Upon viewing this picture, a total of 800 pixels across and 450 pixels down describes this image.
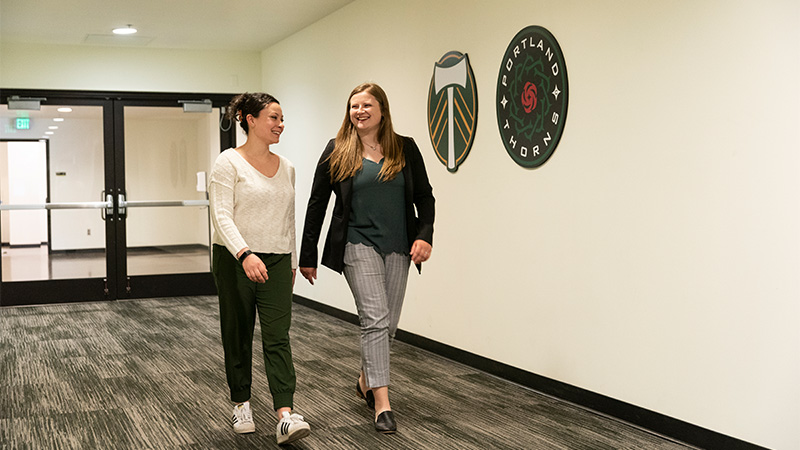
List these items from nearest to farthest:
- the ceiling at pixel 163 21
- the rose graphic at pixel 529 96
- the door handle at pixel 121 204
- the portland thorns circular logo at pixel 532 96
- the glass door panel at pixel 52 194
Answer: the portland thorns circular logo at pixel 532 96
the rose graphic at pixel 529 96
the ceiling at pixel 163 21
the glass door panel at pixel 52 194
the door handle at pixel 121 204

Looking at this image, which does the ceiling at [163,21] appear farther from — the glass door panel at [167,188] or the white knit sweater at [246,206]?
the white knit sweater at [246,206]

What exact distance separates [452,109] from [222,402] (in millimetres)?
2125

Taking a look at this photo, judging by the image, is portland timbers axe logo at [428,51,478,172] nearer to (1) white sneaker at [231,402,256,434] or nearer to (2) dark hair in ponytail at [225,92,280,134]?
(2) dark hair in ponytail at [225,92,280,134]

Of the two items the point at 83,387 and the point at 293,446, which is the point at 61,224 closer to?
the point at 83,387

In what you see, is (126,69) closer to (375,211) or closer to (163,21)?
(163,21)

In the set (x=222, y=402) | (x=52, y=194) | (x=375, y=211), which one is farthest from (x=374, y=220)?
(x=52, y=194)

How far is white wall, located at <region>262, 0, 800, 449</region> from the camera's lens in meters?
2.83

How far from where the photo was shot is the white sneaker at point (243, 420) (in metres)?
3.28

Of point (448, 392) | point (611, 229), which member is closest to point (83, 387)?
point (448, 392)

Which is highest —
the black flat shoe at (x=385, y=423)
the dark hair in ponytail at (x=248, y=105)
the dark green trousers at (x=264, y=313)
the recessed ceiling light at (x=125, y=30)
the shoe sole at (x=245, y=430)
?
the recessed ceiling light at (x=125, y=30)

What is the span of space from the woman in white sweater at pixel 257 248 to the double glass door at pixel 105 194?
16.1 feet

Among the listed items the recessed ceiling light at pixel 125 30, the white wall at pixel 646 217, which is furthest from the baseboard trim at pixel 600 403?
the recessed ceiling light at pixel 125 30

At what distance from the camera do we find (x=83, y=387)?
Result: 163 inches

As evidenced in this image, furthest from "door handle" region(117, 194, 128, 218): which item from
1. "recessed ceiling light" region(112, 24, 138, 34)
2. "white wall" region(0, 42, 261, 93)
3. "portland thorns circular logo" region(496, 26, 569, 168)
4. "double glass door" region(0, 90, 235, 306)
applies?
"portland thorns circular logo" region(496, 26, 569, 168)
